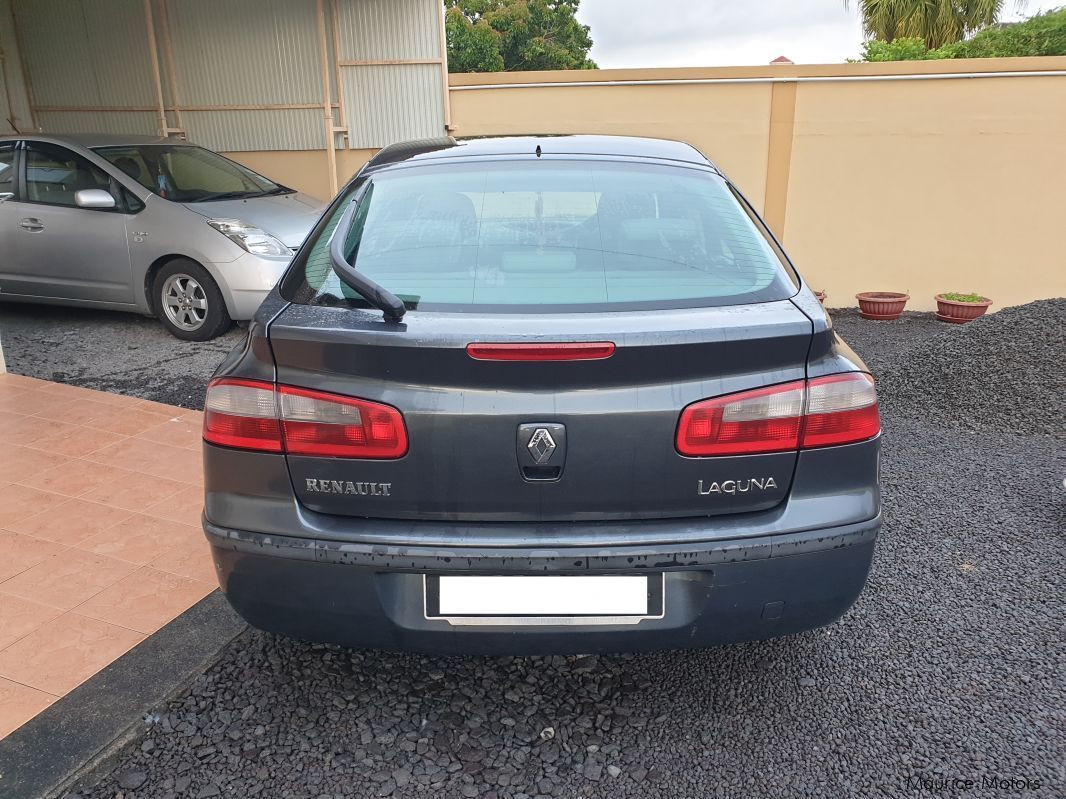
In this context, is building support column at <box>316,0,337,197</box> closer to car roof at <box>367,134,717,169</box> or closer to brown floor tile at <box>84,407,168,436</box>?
brown floor tile at <box>84,407,168,436</box>

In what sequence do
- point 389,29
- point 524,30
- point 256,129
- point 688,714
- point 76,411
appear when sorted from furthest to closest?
1. point 524,30
2. point 256,129
3. point 389,29
4. point 76,411
5. point 688,714

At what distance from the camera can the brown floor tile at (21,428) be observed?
4337mm

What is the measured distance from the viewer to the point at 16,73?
1026 cm

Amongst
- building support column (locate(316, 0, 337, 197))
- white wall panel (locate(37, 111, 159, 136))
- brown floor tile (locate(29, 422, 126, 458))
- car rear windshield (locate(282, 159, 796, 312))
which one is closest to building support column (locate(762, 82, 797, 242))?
building support column (locate(316, 0, 337, 197))

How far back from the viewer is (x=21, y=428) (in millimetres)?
4500

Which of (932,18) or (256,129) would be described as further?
(932,18)

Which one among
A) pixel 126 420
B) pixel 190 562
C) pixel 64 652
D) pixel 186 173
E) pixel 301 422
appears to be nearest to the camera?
pixel 301 422

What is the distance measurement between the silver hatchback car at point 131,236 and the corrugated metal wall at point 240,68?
2.93 metres

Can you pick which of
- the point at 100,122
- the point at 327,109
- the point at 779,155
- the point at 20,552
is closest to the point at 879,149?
the point at 779,155

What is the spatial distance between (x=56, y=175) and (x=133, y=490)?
13.7 feet

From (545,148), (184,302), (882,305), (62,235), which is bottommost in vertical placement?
(882,305)

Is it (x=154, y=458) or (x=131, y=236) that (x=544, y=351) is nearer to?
(x=154, y=458)

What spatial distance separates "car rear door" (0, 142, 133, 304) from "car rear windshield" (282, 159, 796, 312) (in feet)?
15.1

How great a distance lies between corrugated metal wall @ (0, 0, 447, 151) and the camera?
9.09 m
